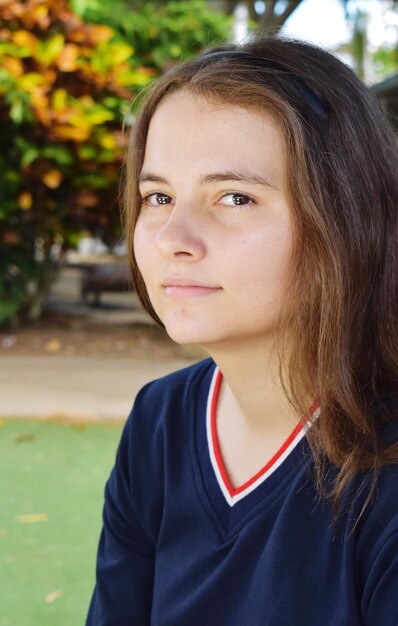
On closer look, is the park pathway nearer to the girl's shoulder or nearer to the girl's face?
the girl's shoulder

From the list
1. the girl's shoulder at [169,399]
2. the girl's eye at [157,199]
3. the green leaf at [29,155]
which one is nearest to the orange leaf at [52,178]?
the green leaf at [29,155]

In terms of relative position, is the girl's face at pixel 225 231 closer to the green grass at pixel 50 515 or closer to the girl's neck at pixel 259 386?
the girl's neck at pixel 259 386

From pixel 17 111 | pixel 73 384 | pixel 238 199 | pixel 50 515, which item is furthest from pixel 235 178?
pixel 17 111

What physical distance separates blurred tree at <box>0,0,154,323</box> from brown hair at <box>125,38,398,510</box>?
4137mm

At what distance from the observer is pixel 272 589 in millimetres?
1404

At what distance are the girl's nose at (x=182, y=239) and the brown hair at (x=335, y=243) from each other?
0.53 feet

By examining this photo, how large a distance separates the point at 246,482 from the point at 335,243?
1.47 feet

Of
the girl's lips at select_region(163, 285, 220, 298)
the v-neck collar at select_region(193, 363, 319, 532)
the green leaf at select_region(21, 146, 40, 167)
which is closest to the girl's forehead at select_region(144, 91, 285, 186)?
the girl's lips at select_region(163, 285, 220, 298)

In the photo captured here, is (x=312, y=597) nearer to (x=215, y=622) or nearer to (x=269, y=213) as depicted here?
(x=215, y=622)

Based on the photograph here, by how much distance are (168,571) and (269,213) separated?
686 millimetres

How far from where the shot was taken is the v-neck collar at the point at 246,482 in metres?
1.51

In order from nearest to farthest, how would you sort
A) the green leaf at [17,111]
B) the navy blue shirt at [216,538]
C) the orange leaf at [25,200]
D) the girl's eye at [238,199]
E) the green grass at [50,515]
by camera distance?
the navy blue shirt at [216,538] → the girl's eye at [238,199] → the green grass at [50,515] → the green leaf at [17,111] → the orange leaf at [25,200]

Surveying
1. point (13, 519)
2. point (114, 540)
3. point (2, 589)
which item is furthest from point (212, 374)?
point (13, 519)

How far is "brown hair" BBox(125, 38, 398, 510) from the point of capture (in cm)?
143
